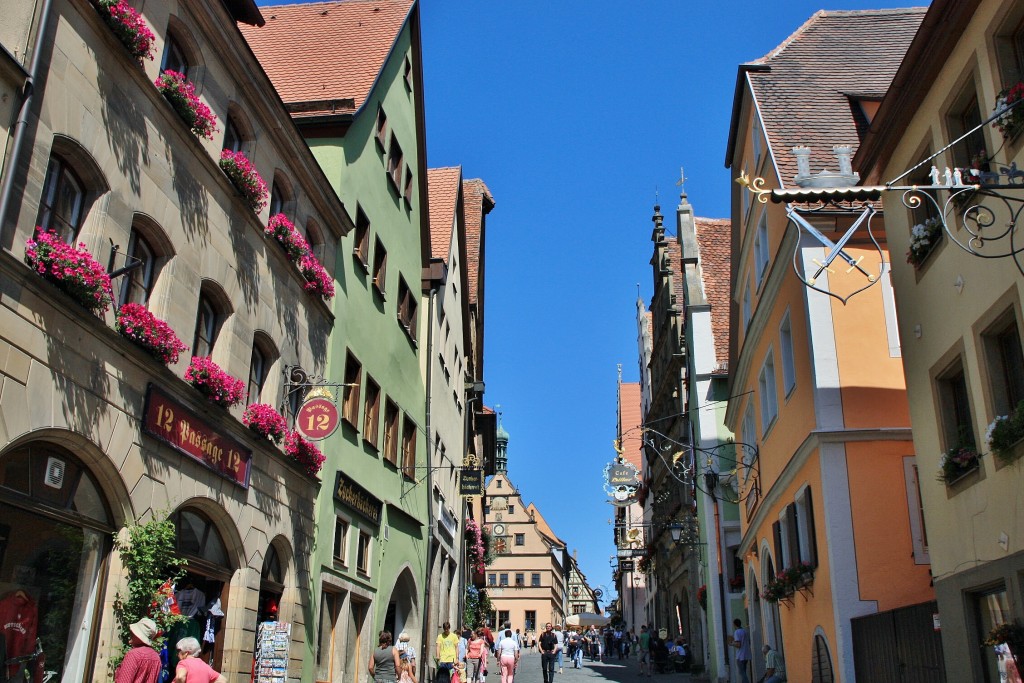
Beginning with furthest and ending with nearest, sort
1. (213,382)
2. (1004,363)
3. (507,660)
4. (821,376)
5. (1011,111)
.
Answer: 1. (507,660)
2. (821,376)
3. (213,382)
4. (1004,363)
5. (1011,111)

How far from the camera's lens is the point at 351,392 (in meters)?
18.6

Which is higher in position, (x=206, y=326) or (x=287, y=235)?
(x=287, y=235)

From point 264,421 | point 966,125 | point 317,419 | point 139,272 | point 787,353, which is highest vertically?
point 966,125

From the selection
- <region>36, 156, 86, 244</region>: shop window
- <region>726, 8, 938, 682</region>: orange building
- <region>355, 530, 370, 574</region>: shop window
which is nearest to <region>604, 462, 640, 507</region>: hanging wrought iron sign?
<region>726, 8, 938, 682</region>: orange building

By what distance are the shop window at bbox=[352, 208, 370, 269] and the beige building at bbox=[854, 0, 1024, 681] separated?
407 inches

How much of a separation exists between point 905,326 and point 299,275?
29.6 ft

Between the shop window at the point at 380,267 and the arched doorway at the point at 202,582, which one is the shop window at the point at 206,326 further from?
the shop window at the point at 380,267

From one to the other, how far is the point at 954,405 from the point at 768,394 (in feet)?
28.4

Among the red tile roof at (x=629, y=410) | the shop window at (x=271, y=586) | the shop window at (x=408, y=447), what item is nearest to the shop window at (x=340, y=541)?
the shop window at (x=271, y=586)

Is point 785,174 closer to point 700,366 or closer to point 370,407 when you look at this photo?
point 370,407

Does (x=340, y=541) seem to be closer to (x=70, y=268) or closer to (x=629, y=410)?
(x=70, y=268)

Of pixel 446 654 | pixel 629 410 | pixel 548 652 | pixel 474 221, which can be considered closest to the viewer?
pixel 446 654

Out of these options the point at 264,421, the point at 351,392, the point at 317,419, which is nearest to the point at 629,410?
the point at 351,392

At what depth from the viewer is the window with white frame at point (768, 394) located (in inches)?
772
